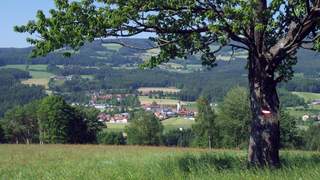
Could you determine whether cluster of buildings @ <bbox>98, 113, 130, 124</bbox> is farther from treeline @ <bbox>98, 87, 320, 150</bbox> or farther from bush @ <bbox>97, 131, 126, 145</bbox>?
bush @ <bbox>97, 131, 126, 145</bbox>

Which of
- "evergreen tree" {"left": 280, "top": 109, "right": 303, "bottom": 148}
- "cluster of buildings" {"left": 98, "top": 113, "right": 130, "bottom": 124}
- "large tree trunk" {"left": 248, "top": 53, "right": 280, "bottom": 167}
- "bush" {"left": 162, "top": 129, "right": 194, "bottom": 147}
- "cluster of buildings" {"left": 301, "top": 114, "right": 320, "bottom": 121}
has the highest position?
"large tree trunk" {"left": 248, "top": 53, "right": 280, "bottom": 167}

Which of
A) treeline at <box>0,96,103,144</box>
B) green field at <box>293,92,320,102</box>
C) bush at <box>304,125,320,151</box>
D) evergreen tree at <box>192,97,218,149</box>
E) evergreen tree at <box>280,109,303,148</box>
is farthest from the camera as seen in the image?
green field at <box>293,92,320,102</box>

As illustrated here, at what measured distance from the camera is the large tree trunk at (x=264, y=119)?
12.5 meters

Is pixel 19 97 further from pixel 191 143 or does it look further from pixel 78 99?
pixel 191 143

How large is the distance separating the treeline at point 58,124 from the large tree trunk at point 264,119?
67.5m

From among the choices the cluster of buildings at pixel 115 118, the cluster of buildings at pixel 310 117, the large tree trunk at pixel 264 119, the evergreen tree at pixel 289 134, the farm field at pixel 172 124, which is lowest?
the cluster of buildings at pixel 115 118

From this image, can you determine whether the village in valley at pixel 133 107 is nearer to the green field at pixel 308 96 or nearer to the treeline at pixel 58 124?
the green field at pixel 308 96

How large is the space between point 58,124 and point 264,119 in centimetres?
6855

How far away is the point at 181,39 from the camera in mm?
12922

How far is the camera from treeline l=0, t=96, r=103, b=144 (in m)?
79.0

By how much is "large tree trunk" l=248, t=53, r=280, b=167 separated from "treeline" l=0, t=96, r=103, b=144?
221ft

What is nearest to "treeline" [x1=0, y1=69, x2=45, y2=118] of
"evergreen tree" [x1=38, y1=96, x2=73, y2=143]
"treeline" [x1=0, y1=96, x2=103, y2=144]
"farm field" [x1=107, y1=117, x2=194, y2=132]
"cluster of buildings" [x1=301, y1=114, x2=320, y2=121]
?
"farm field" [x1=107, y1=117, x2=194, y2=132]

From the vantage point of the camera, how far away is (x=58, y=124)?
78750 mm

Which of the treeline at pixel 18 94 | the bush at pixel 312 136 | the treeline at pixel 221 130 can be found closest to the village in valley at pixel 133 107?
the treeline at pixel 18 94
